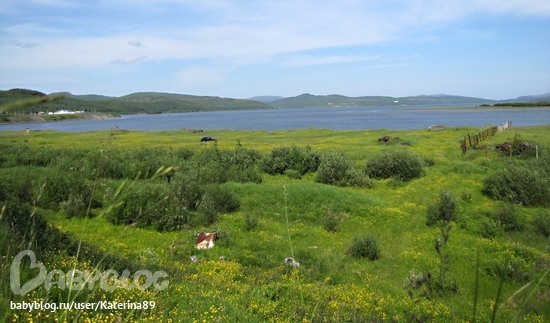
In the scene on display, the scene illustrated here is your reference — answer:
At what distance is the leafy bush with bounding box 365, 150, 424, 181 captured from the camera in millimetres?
23328

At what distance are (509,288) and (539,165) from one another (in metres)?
15.7

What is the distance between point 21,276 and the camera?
4504 mm

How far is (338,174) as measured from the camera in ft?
74.2

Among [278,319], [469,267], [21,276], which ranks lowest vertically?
[469,267]

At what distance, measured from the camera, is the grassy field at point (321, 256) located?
5.95 metres

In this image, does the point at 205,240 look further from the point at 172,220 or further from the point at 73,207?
the point at 73,207

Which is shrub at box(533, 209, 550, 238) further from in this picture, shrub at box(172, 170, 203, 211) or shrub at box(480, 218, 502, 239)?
shrub at box(172, 170, 203, 211)

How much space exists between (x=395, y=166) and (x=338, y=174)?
153 inches

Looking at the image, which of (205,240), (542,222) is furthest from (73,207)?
(542,222)

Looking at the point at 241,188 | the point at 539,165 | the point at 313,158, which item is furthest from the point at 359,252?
the point at 539,165

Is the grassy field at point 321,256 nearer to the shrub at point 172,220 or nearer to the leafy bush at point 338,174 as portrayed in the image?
the shrub at point 172,220

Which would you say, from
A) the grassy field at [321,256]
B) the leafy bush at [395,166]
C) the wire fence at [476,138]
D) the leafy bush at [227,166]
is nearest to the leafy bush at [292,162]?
the leafy bush at [227,166]

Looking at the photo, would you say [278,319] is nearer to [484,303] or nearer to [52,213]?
[484,303]

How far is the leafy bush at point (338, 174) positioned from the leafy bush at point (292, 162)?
98.1 inches
